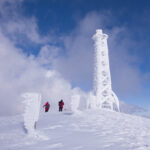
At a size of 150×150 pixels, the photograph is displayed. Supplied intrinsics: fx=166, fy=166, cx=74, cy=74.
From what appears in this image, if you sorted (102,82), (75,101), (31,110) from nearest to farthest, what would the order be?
(31,110) → (75,101) → (102,82)

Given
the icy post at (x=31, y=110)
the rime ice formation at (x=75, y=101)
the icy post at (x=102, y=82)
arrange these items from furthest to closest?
the icy post at (x=102, y=82) → the rime ice formation at (x=75, y=101) → the icy post at (x=31, y=110)

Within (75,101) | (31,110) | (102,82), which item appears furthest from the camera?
(102,82)

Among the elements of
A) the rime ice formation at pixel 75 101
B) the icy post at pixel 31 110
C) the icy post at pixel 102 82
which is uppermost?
the icy post at pixel 102 82

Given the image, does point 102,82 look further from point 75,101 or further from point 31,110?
point 31,110

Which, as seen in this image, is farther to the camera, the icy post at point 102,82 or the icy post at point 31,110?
the icy post at point 102,82

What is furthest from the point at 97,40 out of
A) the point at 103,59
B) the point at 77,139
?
the point at 77,139

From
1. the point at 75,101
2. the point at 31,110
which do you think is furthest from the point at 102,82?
the point at 31,110

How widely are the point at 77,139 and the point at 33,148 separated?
275cm

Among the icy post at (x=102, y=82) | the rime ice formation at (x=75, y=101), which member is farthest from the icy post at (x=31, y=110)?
the icy post at (x=102, y=82)

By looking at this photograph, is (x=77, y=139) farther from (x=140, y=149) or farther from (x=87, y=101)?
(x=87, y=101)

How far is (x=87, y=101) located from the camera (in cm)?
3475

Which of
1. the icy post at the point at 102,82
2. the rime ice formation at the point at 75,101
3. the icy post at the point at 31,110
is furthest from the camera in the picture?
the icy post at the point at 102,82

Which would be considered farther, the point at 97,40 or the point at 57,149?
the point at 97,40

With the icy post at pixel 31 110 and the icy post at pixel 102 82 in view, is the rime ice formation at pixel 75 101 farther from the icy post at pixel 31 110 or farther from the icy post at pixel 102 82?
the icy post at pixel 102 82
